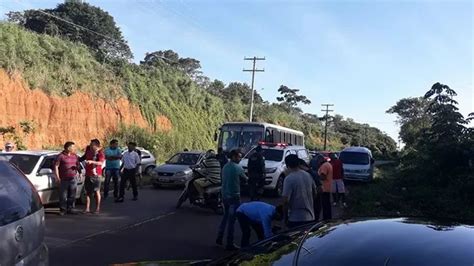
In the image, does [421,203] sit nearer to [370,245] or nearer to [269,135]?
[269,135]

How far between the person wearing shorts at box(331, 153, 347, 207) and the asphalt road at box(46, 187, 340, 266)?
12.3ft

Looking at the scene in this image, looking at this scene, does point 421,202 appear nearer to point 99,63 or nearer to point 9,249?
point 9,249

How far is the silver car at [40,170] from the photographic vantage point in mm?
12047

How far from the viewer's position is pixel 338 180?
15.2 meters

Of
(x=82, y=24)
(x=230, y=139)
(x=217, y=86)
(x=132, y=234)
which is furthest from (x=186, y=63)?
(x=132, y=234)

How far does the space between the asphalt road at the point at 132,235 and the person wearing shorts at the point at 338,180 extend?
3762 millimetres

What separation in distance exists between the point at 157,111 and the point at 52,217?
1255 inches

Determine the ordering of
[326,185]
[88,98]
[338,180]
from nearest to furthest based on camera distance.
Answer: [326,185]
[338,180]
[88,98]

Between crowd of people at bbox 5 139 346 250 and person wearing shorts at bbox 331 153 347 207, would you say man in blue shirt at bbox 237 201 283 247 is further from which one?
person wearing shorts at bbox 331 153 347 207

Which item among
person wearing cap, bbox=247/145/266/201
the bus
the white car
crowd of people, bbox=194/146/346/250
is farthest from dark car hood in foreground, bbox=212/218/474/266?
the bus

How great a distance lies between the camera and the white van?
89.6ft

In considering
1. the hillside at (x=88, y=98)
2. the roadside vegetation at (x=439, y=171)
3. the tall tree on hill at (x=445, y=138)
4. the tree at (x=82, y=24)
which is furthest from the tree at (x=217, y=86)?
the tall tree on hill at (x=445, y=138)

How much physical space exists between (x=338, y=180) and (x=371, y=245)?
12.6 m

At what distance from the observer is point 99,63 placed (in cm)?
3894
